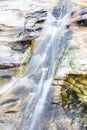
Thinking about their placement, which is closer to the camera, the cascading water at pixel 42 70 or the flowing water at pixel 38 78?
the flowing water at pixel 38 78

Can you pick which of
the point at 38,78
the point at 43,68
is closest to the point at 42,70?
the point at 43,68

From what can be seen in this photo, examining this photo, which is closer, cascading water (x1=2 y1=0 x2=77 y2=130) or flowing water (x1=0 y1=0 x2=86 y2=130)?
flowing water (x1=0 y1=0 x2=86 y2=130)

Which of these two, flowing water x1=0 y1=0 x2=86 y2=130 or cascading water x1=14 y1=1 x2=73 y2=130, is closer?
flowing water x1=0 y1=0 x2=86 y2=130

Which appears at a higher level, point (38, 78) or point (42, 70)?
point (42, 70)

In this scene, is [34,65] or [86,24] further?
[86,24]

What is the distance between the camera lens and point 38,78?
7.59 meters

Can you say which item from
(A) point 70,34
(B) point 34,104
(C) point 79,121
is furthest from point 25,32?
(C) point 79,121

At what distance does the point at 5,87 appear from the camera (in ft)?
24.8

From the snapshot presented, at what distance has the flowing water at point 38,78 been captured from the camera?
19.9 feet

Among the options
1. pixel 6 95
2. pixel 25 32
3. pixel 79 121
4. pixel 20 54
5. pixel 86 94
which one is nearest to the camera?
pixel 79 121

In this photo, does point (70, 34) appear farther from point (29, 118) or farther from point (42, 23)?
point (29, 118)

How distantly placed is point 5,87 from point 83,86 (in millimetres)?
2159

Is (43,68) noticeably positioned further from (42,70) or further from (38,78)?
(38,78)

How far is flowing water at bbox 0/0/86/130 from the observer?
6.07m
